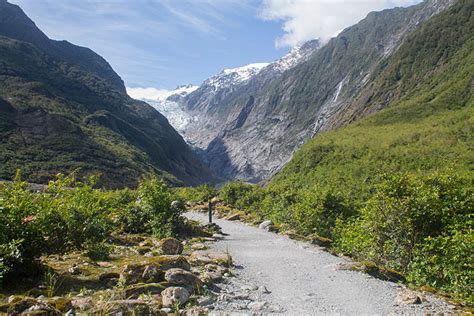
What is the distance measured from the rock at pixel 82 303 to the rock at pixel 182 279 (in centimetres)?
182

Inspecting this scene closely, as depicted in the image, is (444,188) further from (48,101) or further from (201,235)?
(48,101)

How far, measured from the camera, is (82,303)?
723 centimetres

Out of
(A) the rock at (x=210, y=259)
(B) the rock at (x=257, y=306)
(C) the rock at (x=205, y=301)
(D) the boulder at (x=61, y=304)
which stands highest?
(D) the boulder at (x=61, y=304)

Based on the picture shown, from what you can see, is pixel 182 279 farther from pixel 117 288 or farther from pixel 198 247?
pixel 198 247

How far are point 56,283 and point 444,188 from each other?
34.8 feet

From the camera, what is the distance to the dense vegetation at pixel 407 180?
36.1 feet

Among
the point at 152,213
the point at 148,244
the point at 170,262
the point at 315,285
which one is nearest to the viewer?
the point at 170,262

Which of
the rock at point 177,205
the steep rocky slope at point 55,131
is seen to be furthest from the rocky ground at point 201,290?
the steep rocky slope at point 55,131

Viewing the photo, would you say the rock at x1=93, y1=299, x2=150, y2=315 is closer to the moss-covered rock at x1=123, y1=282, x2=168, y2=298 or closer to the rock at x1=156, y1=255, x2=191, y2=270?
the moss-covered rock at x1=123, y1=282, x2=168, y2=298

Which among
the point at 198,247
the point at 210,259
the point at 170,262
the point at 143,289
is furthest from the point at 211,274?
the point at 198,247

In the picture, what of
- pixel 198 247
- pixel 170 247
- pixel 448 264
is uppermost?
pixel 448 264

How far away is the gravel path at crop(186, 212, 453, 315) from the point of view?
8.70 meters

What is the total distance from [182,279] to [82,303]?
2294mm

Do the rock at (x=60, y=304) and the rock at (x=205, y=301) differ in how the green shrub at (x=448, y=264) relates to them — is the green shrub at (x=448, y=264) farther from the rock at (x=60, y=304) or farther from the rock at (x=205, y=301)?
the rock at (x=60, y=304)
